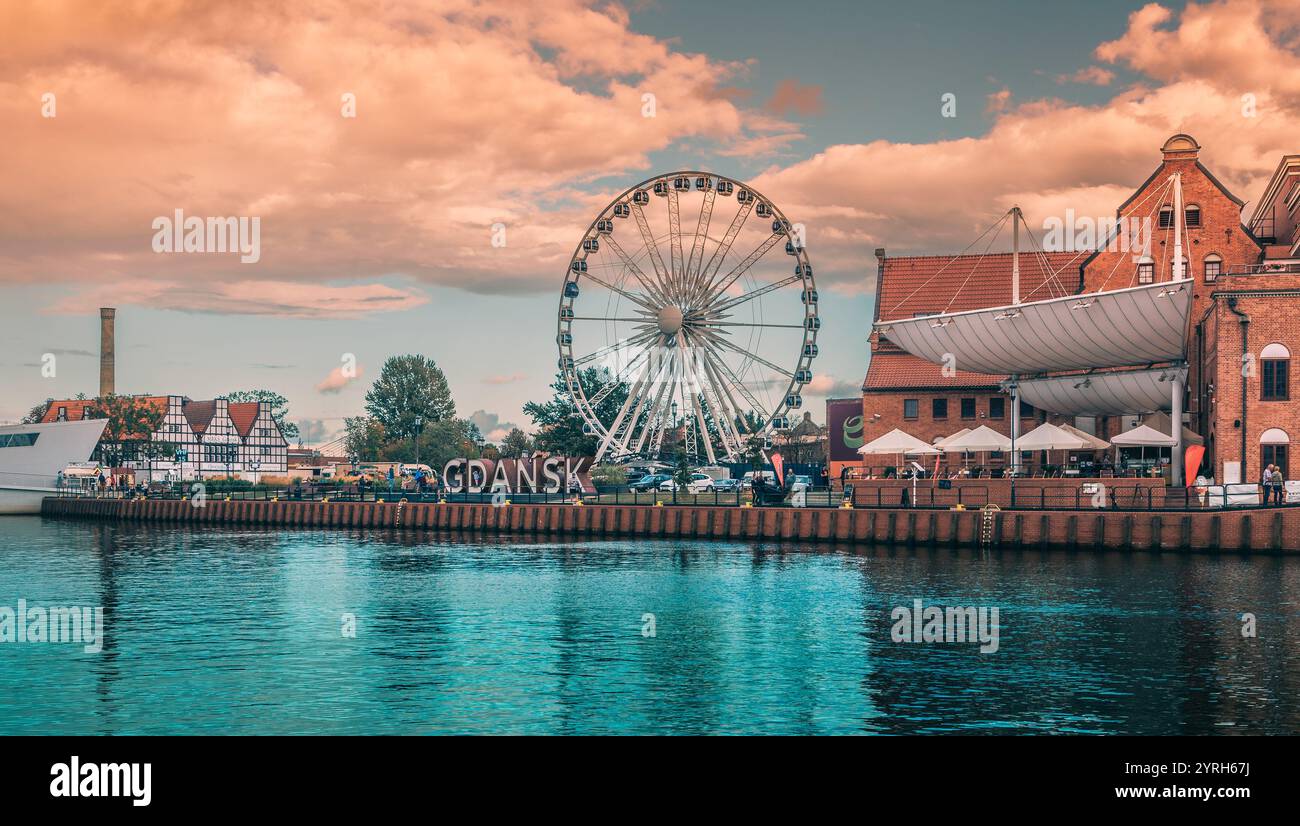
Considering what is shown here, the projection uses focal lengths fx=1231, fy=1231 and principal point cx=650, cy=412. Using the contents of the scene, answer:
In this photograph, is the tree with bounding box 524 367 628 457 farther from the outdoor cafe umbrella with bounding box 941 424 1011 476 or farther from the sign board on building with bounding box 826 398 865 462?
the outdoor cafe umbrella with bounding box 941 424 1011 476

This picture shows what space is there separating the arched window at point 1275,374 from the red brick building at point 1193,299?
0.14 feet

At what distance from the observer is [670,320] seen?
76688 mm

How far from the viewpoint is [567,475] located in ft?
258

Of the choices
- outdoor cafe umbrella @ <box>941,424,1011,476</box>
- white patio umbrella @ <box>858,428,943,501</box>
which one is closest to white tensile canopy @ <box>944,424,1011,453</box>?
outdoor cafe umbrella @ <box>941,424,1011,476</box>

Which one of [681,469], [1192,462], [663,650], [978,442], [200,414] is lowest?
[663,650]

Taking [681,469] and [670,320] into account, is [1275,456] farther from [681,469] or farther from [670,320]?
[681,469]

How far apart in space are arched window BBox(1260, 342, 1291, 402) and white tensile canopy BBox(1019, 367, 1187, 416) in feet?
27.0

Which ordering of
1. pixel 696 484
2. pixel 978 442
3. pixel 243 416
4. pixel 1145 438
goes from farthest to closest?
pixel 243 416
pixel 696 484
pixel 978 442
pixel 1145 438

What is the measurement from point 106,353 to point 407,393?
163ft

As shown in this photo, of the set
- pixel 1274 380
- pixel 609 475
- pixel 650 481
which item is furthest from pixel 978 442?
pixel 609 475

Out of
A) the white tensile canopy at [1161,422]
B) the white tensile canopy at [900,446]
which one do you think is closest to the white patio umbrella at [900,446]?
the white tensile canopy at [900,446]

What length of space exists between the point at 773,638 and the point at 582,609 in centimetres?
777

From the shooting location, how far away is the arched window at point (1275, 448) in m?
53.6
